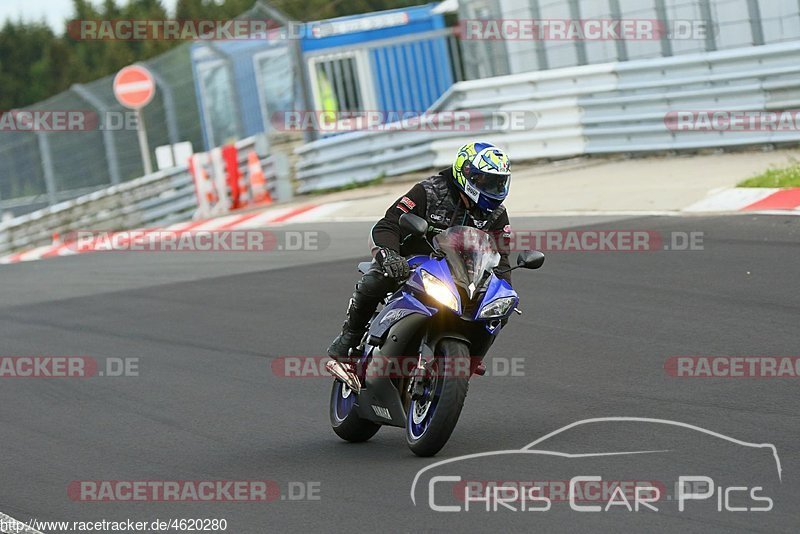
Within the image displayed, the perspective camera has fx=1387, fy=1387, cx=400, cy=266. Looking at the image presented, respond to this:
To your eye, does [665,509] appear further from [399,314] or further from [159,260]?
[159,260]

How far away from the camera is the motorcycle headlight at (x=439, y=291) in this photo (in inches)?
265

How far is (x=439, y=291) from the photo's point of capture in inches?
267

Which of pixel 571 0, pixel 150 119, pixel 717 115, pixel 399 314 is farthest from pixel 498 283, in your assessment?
pixel 150 119

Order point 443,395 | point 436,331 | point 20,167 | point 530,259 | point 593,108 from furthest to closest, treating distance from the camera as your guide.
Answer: point 20,167
point 593,108
point 530,259
point 436,331
point 443,395

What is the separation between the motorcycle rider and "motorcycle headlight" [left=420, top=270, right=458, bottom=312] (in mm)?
140

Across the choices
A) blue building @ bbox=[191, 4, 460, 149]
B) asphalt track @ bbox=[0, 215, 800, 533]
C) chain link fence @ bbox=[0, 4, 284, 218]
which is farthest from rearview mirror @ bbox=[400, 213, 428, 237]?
chain link fence @ bbox=[0, 4, 284, 218]

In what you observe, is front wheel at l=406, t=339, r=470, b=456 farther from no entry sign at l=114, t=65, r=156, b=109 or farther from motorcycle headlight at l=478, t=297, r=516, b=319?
no entry sign at l=114, t=65, r=156, b=109

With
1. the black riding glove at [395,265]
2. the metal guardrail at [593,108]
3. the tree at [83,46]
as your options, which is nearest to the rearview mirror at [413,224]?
the black riding glove at [395,265]

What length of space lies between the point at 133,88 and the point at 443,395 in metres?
17.5

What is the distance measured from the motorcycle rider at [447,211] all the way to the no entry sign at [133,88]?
1638 centimetres

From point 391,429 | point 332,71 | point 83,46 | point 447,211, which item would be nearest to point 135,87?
point 332,71

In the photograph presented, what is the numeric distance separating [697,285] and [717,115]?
7.90 metres

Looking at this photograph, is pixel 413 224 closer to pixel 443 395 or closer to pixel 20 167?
pixel 443 395

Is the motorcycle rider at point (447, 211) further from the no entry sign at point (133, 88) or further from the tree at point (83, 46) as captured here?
the tree at point (83, 46)
